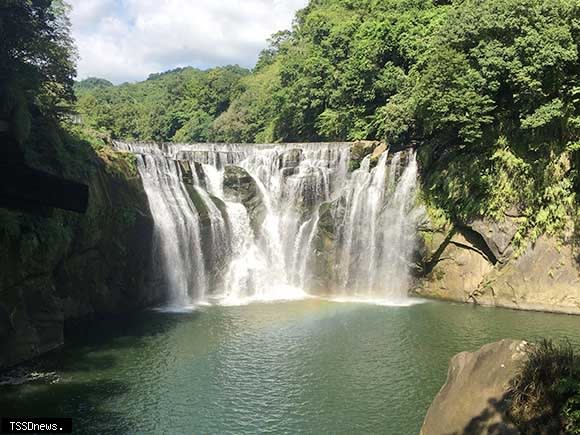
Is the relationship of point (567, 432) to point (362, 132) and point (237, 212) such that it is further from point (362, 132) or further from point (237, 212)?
point (362, 132)

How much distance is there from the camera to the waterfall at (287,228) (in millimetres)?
26859

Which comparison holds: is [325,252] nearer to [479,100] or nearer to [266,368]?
[479,100]

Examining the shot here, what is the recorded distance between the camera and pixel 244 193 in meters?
30.6

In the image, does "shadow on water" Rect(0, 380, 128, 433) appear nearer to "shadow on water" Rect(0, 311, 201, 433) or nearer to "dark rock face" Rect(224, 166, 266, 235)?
"shadow on water" Rect(0, 311, 201, 433)

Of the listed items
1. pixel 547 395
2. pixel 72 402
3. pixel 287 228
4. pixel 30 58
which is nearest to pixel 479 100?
pixel 287 228

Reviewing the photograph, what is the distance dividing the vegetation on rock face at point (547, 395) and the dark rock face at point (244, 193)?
22.3 metres

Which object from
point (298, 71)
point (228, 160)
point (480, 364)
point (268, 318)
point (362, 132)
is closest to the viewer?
point (480, 364)

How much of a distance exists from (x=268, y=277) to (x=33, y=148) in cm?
1413

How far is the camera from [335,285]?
2777 cm

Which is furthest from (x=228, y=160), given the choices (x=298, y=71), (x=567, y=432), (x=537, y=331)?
(x=567, y=432)

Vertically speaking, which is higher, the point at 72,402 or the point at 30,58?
the point at 30,58

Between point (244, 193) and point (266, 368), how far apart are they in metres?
15.7

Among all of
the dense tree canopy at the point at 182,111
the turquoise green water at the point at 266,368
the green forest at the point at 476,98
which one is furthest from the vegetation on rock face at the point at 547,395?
the dense tree canopy at the point at 182,111

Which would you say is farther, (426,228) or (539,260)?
(426,228)
